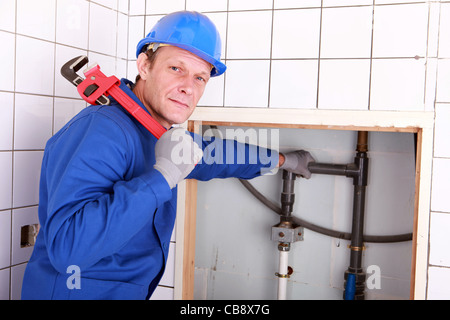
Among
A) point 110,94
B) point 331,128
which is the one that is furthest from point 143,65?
point 331,128

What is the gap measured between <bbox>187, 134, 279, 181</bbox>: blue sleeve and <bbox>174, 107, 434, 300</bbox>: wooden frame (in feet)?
0.34

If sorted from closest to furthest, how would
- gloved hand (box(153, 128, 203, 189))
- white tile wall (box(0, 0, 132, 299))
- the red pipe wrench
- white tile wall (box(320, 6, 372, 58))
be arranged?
1. gloved hand (box(153, 128, 203, 189))
2. the red pipe wrench
3. white tile wall (box(0, 0, 132, 299))
4. white tile wall (box(320, 6, 372, 58))

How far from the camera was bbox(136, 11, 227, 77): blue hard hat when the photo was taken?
1.32 m

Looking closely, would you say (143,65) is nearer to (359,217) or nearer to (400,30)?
(400,30)

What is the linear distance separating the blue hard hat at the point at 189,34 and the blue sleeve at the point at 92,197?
1.16 ft

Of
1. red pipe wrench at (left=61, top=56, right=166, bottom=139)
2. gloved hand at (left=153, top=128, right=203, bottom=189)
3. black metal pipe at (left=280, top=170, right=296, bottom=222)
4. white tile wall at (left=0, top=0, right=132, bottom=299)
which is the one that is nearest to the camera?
gloved hand at (left=153, top=128, right=203, bottom=189)

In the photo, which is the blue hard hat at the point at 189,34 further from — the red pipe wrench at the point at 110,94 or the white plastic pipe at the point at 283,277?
the white plastic pipe at the point at 283,277

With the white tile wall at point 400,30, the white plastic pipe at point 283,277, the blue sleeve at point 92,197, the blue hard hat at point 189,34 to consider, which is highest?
the white tile wall at point 400,30

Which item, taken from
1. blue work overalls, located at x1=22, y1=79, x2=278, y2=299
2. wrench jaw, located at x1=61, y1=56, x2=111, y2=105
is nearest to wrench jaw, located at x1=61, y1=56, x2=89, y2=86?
wrench jaw, located at x1=61, y1=56, x2=111, y2=105

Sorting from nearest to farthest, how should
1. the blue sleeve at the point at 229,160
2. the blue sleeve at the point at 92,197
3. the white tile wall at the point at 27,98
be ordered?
1. the blue sleeve at the point at 92,197
2. the white tile wall at the point at 27,98
3. the blue sleeve at the point at 229,160

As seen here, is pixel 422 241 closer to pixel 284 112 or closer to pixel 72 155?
pixel 284 112

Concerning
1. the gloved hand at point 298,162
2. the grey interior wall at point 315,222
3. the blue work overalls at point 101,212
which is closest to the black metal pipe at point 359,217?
the grey interior wall at point 315,222

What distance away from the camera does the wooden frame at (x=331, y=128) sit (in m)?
1.52

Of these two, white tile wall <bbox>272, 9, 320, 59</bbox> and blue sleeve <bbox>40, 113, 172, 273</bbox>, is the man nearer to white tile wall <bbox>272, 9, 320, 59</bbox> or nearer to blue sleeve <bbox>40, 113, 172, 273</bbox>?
blue sleeve <bbox>40, 113, 172, 273</bbox>
